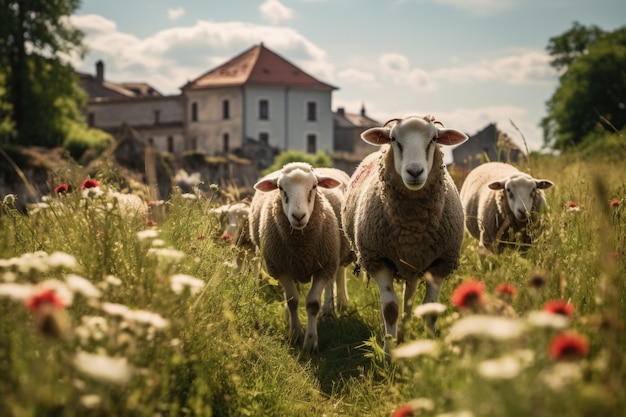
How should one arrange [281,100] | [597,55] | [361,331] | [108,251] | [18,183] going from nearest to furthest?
[108,251]
[361,331]
[18,183]
[597,55]
[281,100]

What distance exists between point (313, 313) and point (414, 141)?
2.02 meters

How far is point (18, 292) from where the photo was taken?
217 centimetres

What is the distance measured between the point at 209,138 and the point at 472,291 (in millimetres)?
60185

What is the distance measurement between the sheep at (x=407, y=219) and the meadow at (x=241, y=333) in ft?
1.58

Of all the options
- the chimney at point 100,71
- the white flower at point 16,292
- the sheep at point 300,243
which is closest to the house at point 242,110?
the chimney at point 100,71

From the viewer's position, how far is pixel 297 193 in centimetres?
623

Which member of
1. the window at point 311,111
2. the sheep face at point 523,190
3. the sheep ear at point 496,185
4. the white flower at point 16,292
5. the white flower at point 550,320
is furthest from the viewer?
the window at point 311,111

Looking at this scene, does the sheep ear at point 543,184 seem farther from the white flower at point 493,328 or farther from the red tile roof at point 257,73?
the red tile roof at point 257,73

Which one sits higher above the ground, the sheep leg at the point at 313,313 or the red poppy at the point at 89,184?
the red poppy at the point at 89,184

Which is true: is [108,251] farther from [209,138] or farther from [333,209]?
[209,138]

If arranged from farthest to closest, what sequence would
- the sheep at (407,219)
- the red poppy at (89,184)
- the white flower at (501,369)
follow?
the sheep at (407,219) < the red poppy at (89,184) < the white flower at (501,369)

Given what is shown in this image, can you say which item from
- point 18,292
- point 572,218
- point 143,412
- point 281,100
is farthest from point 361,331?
point 281,100

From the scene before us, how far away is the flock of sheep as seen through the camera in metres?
5.41

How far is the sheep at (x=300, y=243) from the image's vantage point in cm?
636
